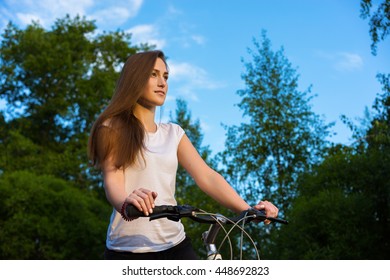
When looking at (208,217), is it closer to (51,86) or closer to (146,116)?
(146,116)

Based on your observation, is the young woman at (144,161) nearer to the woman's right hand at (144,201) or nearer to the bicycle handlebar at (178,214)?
the bicycle handlebar at (178,214)

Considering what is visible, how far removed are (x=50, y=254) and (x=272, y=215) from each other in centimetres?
1540

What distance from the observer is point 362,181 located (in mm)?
11586

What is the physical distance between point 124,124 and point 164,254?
688 mm

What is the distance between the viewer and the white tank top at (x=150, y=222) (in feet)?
9.93

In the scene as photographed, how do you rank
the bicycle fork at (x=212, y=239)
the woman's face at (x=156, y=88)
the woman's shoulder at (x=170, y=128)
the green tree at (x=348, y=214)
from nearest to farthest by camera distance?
the bicycle fork at (x=212, y=239)
the woman's face at (x=156, y=88)
the woman's shoulder at (x=170, y=128)
the green tree at (x=348, y=214)

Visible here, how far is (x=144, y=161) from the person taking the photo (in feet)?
10.2

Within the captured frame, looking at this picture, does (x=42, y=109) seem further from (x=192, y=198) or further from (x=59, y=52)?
(x=192, y=198)

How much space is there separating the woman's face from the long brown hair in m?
0.03

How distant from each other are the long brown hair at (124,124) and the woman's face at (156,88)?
31mm

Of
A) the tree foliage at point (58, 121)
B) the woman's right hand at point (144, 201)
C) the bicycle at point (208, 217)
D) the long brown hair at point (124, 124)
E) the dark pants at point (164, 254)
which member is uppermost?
the tree foliage at point (58, 121)

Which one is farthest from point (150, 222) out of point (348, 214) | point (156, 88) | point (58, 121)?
point (58, 121)

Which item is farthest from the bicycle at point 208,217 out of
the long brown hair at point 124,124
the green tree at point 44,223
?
the green tree at point 44,223

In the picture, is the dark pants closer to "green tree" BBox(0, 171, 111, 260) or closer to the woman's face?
the woman's face
